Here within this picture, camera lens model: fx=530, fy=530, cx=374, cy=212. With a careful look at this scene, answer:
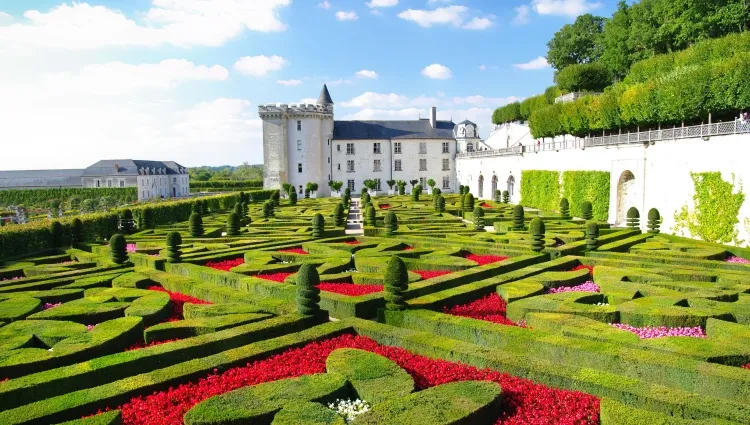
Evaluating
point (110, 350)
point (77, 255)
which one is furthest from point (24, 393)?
point (77, 255)

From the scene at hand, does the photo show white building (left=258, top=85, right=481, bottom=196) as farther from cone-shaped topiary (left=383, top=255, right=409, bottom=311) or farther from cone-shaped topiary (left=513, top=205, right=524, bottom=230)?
cone-shaped topiary (left=383, top=255, right=409, bottom=311)

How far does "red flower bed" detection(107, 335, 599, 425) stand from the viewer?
21.6 ft

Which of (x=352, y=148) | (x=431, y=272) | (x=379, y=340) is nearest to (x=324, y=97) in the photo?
(x=352, y=148)

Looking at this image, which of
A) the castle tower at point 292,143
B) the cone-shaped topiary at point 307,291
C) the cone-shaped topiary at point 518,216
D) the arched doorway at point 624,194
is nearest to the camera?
the cone-shaped topiary at point 307,291

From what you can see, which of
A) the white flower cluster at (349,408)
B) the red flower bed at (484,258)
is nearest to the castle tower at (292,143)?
the red flower bed at (484,258)

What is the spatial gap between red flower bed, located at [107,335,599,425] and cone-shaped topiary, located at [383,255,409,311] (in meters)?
1.71

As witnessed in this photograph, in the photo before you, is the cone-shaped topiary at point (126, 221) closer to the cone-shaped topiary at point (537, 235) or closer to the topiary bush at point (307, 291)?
the topiary bush at point (307, 291)

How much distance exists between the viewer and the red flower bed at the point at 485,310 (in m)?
10.9

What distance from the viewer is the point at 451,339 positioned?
8.95 meters

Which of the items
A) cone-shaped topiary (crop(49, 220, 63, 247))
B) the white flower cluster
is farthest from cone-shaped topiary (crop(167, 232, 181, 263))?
the white flower cluster

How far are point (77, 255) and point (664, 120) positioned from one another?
29316 mm

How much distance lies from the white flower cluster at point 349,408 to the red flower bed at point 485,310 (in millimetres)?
4368

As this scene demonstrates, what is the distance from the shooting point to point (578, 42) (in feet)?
207

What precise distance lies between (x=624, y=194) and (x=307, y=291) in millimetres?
26367
